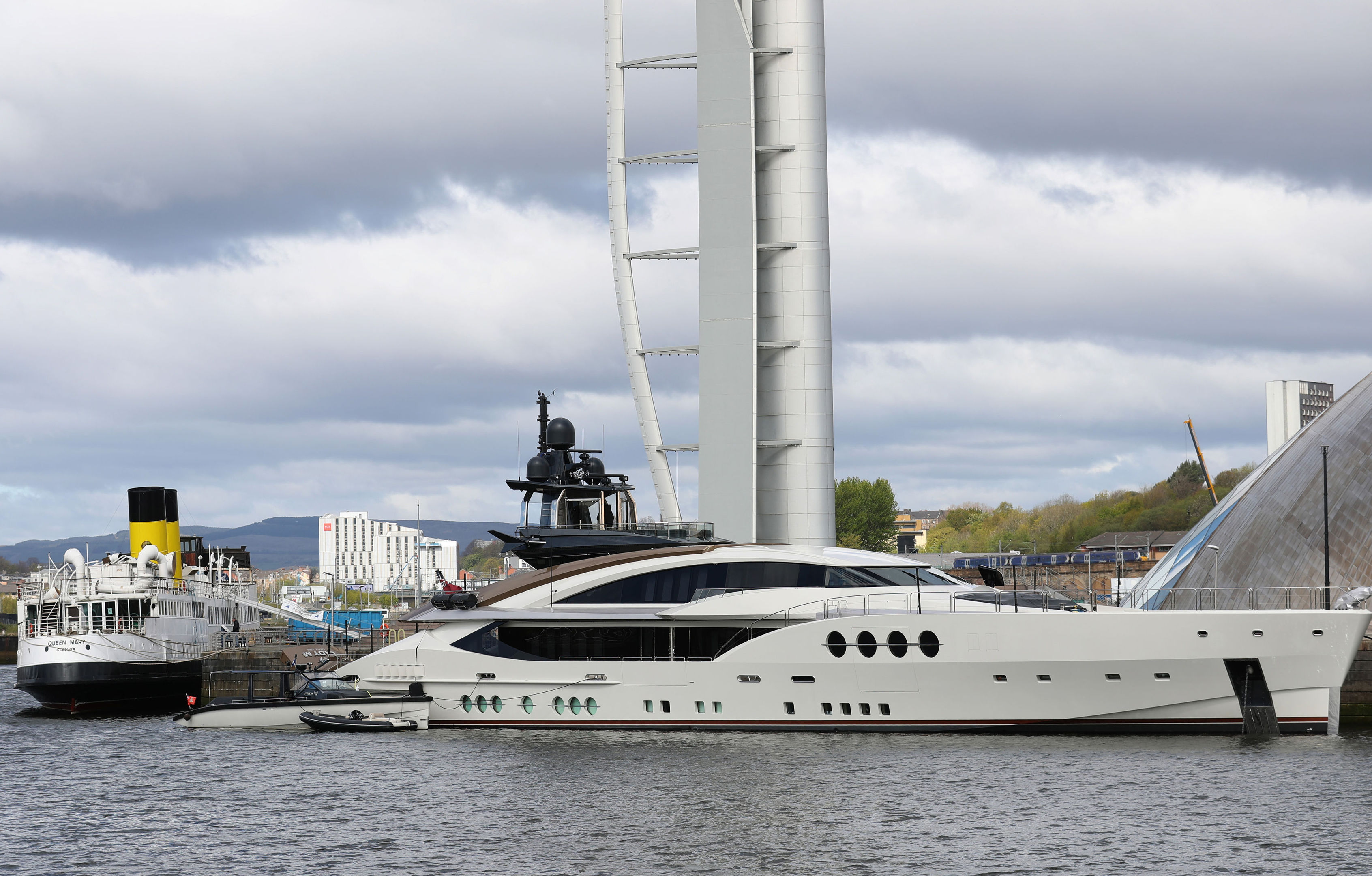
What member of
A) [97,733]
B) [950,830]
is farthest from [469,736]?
[950,830]

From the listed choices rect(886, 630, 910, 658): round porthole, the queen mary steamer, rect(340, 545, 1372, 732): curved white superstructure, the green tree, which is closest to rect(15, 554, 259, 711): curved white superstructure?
the queen mary steamer

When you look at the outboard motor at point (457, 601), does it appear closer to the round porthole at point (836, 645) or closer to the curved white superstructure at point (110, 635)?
the round porthole at point (836, 645)

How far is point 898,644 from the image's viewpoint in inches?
1494

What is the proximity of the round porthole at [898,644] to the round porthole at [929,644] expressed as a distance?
0.36m

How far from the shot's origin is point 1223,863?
78.9ft

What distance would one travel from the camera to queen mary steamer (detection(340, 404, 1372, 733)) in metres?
36.0

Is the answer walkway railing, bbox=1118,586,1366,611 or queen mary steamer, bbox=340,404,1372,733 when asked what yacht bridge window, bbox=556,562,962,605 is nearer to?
queen mary steamer, bbox=340,404,1372,733

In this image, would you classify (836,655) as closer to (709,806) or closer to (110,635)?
(709,806)

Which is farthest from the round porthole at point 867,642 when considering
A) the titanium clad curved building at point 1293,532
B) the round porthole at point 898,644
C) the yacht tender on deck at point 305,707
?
the yacht tender on deck at point 305,707

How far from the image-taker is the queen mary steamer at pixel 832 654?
36.0 m

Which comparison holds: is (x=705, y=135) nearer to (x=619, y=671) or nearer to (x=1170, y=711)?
(x=619, y=671)

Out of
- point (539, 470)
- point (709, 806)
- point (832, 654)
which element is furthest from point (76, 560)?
point (709, 806)

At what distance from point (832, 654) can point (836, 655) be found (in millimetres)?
101

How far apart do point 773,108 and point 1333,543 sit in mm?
29638
